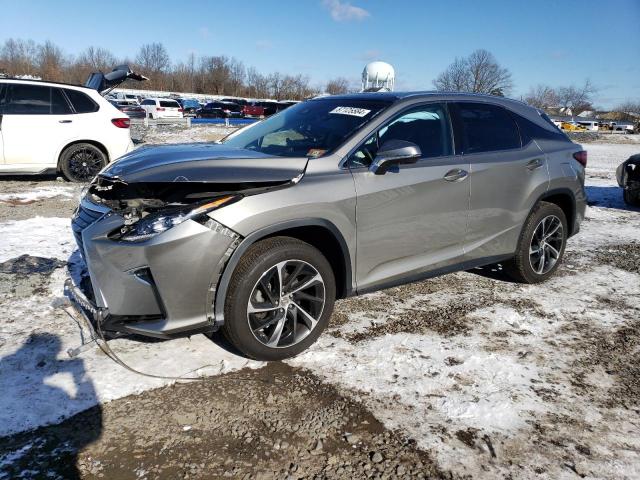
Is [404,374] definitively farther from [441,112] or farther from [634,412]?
[441,112]

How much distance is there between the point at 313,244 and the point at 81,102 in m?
7.28

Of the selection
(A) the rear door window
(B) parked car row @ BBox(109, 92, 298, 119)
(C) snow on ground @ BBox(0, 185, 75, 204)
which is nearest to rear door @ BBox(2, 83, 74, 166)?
(C) snow on ground @ BBox(0, 185, 75, 204)

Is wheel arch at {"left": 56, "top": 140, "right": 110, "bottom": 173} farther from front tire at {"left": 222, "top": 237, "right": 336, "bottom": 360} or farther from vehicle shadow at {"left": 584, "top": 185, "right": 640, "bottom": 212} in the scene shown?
vehicle shadow at {"left": 584, "top": 185, "right": 640, "bottom": 212}

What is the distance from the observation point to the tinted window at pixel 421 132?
143 inches

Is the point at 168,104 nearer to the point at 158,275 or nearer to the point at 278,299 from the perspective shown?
the point at 278,299

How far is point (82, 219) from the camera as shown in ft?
10.6

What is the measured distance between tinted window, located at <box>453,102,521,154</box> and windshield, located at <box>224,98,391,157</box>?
2.39 ft

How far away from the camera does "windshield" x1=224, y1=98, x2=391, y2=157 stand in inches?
143

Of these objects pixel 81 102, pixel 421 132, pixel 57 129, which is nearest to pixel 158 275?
pixel 421 132

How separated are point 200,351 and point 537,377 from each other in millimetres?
2197

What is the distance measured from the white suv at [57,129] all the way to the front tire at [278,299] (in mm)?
7030

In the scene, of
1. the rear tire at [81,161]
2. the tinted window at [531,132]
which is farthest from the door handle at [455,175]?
the rear tire at [81,161]

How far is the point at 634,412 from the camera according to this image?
9.39 feet

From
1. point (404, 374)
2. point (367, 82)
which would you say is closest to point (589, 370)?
point (404, 374)
